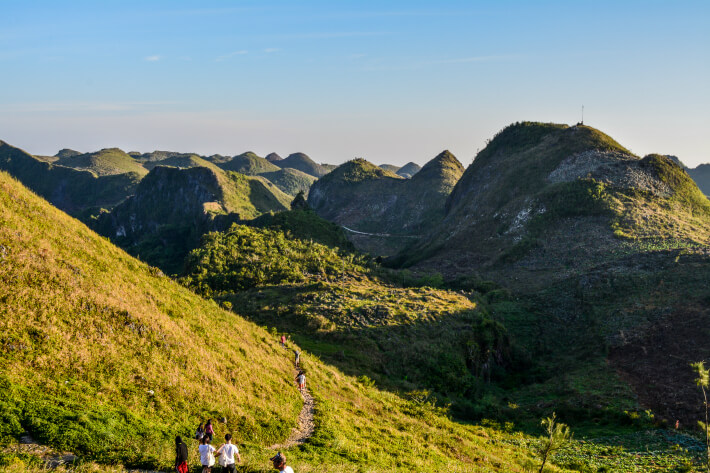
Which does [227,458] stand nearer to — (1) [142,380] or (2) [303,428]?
(1) [142,380]

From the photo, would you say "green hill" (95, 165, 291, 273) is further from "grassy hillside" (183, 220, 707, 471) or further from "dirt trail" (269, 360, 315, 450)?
"dirt trail" (269, 360, 315, 450)

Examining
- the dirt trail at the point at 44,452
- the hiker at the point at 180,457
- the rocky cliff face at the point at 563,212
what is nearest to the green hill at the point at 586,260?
the rocky cliff face at the point at 563,212

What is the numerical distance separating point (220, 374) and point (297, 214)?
3070 inches

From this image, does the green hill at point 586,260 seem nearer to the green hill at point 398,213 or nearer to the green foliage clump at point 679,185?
the green foliage clump at point 679,185

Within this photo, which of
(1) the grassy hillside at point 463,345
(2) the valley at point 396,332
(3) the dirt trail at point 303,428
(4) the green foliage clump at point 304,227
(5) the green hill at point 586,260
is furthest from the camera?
(4) the green foliage clump at point 304,227

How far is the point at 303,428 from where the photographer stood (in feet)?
75.3

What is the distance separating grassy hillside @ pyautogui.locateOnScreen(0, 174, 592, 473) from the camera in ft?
51.3

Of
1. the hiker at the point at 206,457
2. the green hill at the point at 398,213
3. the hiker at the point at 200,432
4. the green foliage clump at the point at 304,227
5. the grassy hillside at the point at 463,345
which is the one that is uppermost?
the green hill at the point at 398,213

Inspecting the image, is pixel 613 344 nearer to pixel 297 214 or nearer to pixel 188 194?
pixel 297 214

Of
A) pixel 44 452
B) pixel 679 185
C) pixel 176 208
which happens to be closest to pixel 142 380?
pixel 44 452

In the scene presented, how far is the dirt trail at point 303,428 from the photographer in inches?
814

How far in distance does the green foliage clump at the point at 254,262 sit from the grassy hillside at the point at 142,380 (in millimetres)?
34923

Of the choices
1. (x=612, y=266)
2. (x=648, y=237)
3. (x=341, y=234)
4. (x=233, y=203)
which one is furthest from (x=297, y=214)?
(x=648, y=237)

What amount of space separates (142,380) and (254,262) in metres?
54.1
